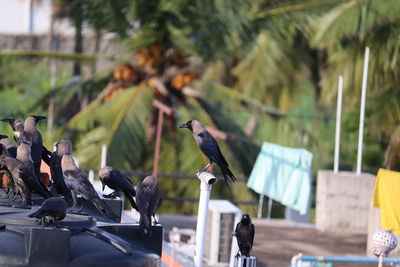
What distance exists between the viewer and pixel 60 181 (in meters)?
6.81

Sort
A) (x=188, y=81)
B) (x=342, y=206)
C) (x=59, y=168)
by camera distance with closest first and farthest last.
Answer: (x=59, y=168), (x=342, y=206), (x=188, y=81)

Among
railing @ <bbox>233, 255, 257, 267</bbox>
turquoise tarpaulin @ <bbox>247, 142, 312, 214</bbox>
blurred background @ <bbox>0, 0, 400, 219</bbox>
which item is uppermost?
blurred background @ <bbox>0, 0, 400, 219</bbox>

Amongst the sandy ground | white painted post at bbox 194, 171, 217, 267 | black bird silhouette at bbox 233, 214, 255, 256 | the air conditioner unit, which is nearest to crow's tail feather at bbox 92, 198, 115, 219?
white painted post at bbox 194, 171, 217, 267

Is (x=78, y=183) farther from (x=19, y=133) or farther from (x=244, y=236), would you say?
(x=244, y=236)

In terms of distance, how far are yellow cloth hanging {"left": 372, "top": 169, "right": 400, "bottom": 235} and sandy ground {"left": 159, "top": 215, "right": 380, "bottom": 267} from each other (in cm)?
68

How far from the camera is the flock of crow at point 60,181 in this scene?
237 inches

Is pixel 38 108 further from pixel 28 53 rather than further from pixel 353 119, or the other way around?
pixel 353 119

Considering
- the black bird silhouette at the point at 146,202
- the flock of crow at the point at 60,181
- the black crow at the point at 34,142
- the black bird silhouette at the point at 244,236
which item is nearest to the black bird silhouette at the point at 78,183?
the flock of crow at the point at 60,181

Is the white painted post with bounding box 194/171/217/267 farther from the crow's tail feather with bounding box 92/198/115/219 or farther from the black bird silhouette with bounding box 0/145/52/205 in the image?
the black bird silhouette with bounding box 0/145/52/205

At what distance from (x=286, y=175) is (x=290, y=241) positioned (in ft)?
6.34

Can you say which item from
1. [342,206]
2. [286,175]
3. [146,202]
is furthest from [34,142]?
[342,206]

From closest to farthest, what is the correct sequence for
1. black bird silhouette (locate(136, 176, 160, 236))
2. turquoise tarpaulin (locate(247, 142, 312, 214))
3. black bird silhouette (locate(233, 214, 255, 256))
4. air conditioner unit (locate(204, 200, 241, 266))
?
black bird silhouette (locate(136, 176, 160, 236)) → black bird silhouette (locate(233, 214, 255, 256)) → air conditioner unit (locate(204, 200, 241, 266)) → turquoise tarpaulin (locate(247, 142, 312, 214))

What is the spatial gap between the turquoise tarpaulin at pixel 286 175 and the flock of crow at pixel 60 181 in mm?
9938

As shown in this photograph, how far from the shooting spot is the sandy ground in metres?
14.4
